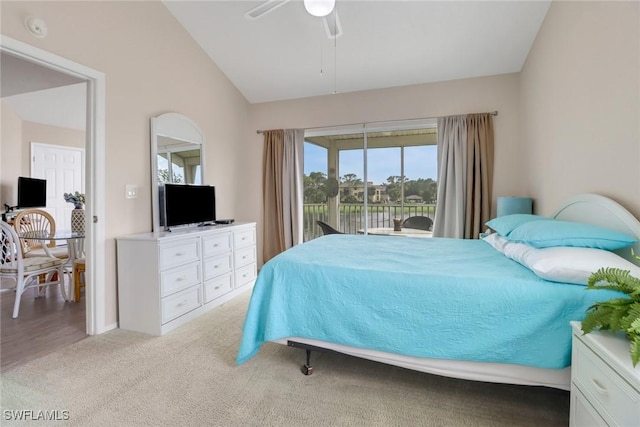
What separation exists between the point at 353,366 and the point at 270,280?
0.83 meters

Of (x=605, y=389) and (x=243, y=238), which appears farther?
(x=243, y=238)

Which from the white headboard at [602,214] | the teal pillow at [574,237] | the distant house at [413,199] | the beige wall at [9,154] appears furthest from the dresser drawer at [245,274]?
the beige wall at [9,154]

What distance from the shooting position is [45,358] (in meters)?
2.22

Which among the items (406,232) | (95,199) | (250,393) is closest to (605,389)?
(250,393)

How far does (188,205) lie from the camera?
11.4ft

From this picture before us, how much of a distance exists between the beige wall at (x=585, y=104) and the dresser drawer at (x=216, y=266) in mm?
3276

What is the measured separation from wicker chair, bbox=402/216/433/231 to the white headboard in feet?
6.20

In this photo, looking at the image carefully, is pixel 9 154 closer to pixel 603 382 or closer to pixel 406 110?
pixel 406 110

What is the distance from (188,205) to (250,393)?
2257mm

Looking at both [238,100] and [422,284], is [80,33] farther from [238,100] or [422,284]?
[422,284]

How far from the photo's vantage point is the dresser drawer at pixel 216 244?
318 cm

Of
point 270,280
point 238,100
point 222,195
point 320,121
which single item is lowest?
point 270,280

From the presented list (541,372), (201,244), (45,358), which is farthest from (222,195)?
(541,372)

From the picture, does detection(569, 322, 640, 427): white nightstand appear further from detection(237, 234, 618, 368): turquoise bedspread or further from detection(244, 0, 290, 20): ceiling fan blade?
detection(244, 0, 290, 20): ceiling fan blade
